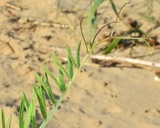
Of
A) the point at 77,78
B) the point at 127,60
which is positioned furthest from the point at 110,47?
the point at 77,78

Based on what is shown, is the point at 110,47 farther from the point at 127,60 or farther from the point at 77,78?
the point at 77,78

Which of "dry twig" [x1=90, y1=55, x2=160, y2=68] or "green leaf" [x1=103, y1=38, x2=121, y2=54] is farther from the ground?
"green leaf" [x1=103, y1=38, x2=121, y2=54]

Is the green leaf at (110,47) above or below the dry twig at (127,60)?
above

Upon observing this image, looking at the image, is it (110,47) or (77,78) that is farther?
(110,47)

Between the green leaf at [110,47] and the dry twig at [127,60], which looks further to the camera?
the green leaf at [110,47]

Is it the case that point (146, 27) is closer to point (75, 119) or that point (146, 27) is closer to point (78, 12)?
point (78, 12)

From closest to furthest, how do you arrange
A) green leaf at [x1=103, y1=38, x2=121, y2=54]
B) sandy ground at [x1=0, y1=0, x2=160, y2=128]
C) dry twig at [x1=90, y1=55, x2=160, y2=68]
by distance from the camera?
sandy ground at [x1=0, y1=0, x2=160, y2=128] < dry twig at [x1=90, y1=55, x2=160, y2=68] < green leaf at [x1=103, y1=38, x2=121, y2=54]

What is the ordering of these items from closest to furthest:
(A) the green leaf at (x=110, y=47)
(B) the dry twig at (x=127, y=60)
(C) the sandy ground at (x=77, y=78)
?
(C) the sandy ground at (x=77, y=78) < (B) the dry twig at (x=127, y=60) < (A) the green leaf at (x=110, y=47)

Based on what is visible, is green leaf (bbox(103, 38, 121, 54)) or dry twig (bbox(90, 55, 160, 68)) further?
green leaf (bbox(103, 38, 121, 54))
